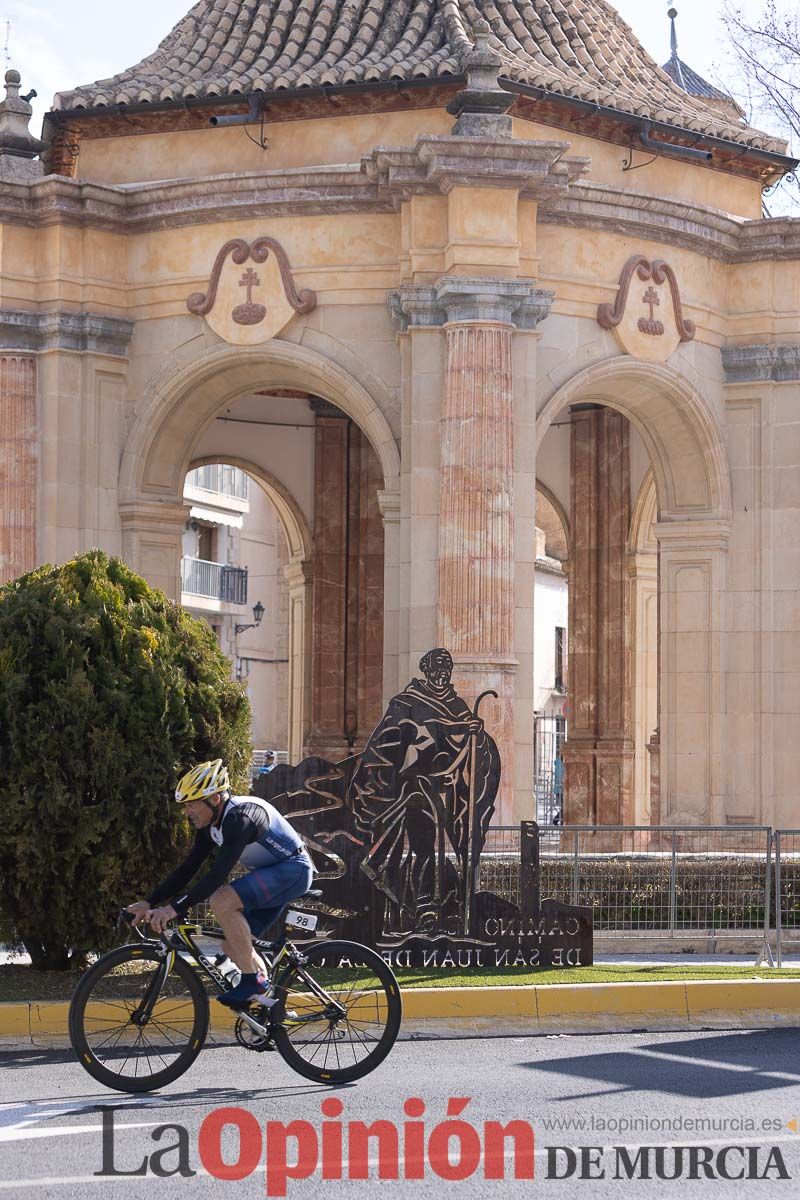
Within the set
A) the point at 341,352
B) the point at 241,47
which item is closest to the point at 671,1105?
the point at 341,352

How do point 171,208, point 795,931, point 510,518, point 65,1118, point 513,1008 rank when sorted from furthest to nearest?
point 171,208
point 510,518
point 795,931
point 513,1008
point 65,1118

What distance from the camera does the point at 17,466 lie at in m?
20.7

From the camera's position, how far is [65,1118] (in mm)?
8141

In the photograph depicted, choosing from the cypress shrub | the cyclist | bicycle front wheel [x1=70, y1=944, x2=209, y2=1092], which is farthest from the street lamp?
bicycle front wheel [x1=70, y1=944, x2=209, y2=1092]

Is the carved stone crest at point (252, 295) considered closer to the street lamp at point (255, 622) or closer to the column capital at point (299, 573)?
the column capital at point (299, 573)

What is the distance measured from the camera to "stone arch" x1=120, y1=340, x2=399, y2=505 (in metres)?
20.3

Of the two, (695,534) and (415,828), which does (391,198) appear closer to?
(695,534)

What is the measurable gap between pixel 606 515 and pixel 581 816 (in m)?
4.19

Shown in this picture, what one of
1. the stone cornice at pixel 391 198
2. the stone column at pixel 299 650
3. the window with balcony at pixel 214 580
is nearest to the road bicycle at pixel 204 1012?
the stone cornice at pixel 391 198

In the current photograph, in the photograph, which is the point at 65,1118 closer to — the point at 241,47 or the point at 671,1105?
the point at 671,1105

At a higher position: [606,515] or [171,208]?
[171,208]

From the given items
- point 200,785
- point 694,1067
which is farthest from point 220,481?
point 200,785

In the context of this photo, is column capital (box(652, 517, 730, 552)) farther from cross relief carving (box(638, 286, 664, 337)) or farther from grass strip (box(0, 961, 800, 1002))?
grass strip (box(0, 961, 800, 1002))

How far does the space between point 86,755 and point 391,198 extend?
9625 millimetres
